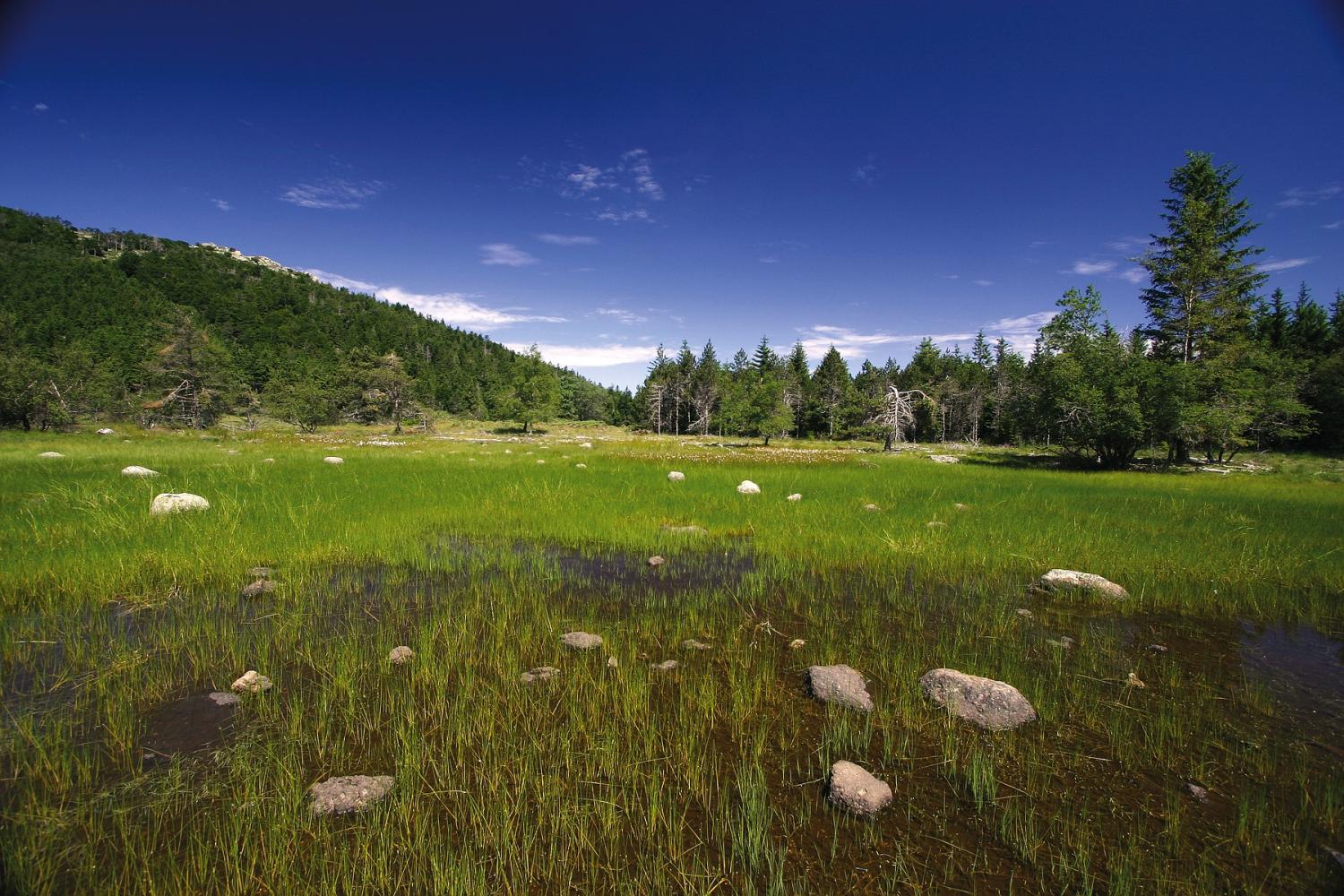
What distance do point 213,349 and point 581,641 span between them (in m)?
66.3

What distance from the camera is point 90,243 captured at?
476 ft

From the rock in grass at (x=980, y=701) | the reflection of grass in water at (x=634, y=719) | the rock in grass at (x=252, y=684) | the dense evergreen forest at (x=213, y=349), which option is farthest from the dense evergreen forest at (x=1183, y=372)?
the dense evergreen forest at (x=213, y=349)

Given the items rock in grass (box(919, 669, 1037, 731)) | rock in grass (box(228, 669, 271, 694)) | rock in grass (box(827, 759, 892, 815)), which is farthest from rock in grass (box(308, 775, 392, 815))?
Answer: rock in grass (box(919, 669, 1037, 731))

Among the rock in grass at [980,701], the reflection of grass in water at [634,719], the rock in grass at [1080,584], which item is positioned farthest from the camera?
the rock in grass at [1080,584]

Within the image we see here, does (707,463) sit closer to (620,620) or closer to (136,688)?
(620,620)

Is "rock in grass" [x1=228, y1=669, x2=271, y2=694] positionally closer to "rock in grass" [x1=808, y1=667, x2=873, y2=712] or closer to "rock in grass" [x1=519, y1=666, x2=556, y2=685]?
"rock in grass" [x1=519, y1=666, x2=556, y2=685]

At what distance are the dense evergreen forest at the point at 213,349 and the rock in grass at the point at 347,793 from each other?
49150 millimetres

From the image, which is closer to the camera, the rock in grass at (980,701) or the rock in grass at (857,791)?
the rock in grass at (857,791)

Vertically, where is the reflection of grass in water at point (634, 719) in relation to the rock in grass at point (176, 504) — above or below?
below

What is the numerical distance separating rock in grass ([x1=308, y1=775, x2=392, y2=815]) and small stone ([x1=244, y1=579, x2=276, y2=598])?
14.7 feet

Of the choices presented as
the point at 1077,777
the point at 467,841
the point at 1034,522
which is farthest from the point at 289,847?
the point at 1034,522

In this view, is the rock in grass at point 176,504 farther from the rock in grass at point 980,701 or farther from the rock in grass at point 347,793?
the rock in grass at point 980,701

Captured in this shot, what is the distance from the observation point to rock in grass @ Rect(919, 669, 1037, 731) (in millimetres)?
3783

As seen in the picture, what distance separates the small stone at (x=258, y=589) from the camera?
19.9 ft
